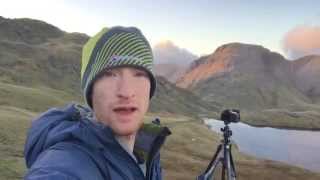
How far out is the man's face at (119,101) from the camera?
8.52 feet

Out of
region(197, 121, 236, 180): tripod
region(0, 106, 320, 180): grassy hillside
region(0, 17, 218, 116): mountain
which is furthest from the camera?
region(0, 17, 218, 116): mountain

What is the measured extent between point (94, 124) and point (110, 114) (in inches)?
4.5

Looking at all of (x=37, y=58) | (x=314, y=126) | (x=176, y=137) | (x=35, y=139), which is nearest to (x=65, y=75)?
(x=37, y=58)

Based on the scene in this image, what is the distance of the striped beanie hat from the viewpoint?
8.65 ft

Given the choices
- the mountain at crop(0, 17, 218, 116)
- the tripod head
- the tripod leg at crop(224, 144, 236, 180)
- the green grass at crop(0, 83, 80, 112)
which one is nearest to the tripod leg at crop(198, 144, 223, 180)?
the tripod leg at crop(224, 144, 236, 180)

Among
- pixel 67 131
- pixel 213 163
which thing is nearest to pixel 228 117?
pixel 213 163

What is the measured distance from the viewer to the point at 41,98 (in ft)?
226

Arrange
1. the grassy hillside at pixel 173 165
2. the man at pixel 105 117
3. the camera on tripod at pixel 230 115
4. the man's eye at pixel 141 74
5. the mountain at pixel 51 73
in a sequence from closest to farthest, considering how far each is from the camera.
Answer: the man at pixel 105 117, the man's eye at pixel 141 74, the camera on tripod at pixel 230 115, the grassy hillside at pixel 173 165, the mountain at pixel 51 73

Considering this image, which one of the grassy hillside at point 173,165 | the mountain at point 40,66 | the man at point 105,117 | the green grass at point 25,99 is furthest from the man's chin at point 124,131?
the mountain at point 40,66

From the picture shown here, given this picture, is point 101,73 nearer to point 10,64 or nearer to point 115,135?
point 115,135

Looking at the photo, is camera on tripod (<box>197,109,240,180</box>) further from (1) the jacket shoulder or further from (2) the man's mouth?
(1) the jacket shoulder

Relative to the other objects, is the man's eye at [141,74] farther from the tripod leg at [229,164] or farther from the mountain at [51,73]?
the mountain at [51,73]

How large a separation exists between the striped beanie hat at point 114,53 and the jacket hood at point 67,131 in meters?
0.16

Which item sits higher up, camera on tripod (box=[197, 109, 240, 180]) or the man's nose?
the man's nose
